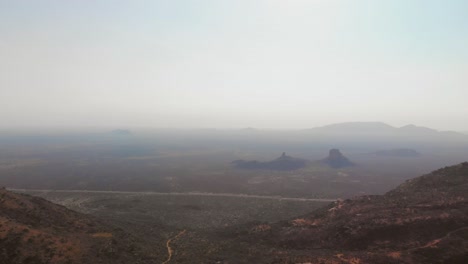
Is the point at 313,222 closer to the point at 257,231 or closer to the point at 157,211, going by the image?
the point at 257,231

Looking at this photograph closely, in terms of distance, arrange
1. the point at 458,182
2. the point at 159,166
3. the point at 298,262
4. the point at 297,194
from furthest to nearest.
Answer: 1. the point at 159,166
2. the point at 297,194
3. the point at 458,182
4. the point at 298,262

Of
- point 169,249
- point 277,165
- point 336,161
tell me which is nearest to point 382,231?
point 169,249

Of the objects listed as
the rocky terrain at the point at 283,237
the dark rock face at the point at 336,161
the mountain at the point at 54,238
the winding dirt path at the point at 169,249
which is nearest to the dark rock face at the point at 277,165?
the dark rock face at the point at 336,161

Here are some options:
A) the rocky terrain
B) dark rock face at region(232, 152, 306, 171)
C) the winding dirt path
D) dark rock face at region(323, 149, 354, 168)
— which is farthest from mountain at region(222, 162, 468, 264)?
dark rock face at region(323, 149, 354, 168)

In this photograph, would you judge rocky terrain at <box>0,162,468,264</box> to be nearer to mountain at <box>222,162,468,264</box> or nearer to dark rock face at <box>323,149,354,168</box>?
mountain at <box>222,162,468,264</box>

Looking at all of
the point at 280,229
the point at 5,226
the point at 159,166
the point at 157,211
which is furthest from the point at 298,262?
the point at 159,166

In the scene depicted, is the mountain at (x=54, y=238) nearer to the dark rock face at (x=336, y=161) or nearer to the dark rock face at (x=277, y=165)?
the dark rock face at (x=277, y=165)

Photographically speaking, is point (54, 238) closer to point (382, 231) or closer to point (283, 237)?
point (283, 237)
